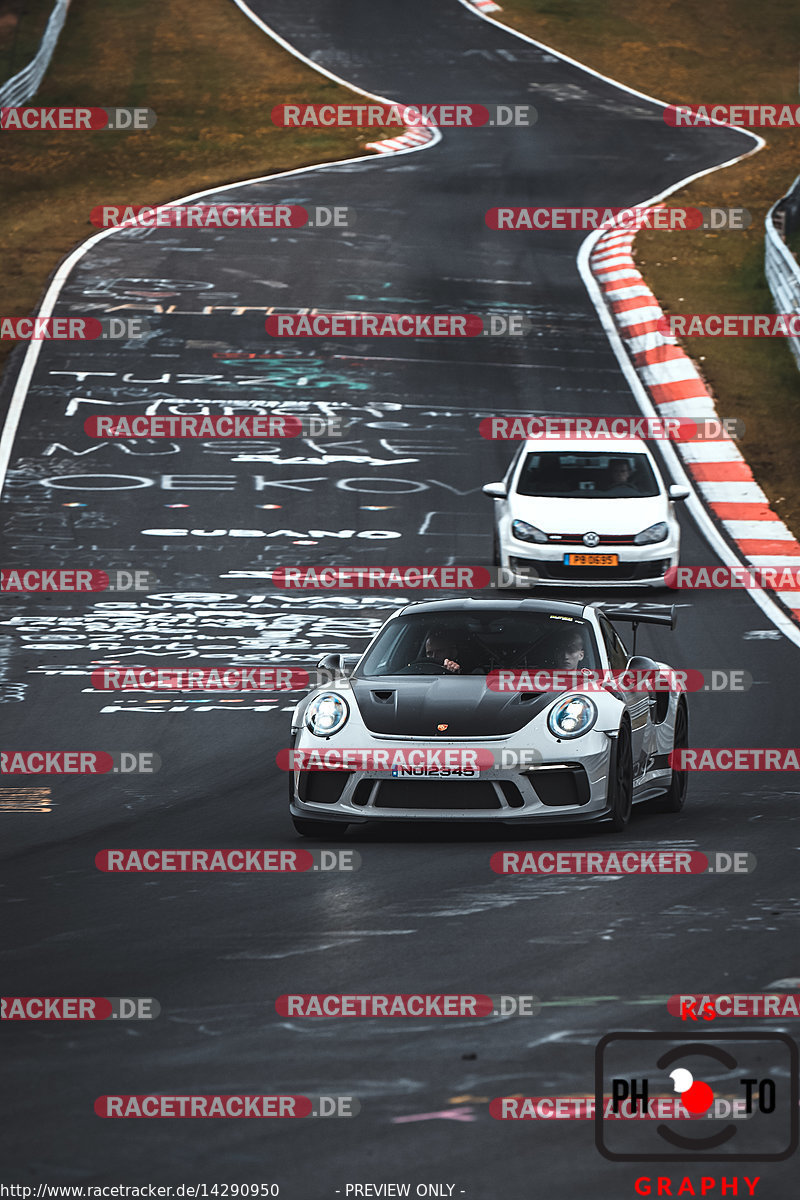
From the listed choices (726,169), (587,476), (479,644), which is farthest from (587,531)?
(726,169)

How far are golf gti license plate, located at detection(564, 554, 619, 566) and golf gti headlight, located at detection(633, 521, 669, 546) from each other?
0.30 m

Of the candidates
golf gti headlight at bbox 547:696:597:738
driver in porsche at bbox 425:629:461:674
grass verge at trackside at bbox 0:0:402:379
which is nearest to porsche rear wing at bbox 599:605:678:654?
driver in porsche at bbox 425:629:461:674

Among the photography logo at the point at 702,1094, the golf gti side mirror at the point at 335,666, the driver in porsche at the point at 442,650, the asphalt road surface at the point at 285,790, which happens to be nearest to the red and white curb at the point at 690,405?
the asphalt road surface at the point at 285,790

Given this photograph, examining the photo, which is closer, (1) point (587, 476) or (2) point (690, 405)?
(1) point (587, 476)

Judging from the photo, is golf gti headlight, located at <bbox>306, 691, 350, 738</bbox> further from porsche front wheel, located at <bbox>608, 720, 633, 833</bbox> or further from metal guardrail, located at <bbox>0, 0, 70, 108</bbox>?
metal guardrail, located at <bbox>0, 0, 70, 108</bbox>

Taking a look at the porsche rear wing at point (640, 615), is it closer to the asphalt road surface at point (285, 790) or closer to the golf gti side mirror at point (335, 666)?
the asphalt road surface at point (285, 790)

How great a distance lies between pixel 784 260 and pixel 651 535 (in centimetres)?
1219

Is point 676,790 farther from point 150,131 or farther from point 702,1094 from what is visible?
point 150,131

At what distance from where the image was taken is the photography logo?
5.25 metres

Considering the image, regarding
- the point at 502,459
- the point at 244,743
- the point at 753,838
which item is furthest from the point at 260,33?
the point at 753,838

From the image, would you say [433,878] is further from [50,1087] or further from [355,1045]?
[50,1087]

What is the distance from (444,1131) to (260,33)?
54.1 metres

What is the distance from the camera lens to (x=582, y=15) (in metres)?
60.8

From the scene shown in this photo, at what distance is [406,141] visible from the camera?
46.6 metres
